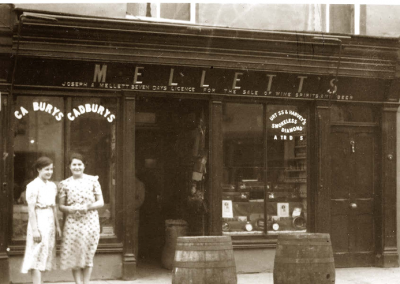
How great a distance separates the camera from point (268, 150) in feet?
38.1

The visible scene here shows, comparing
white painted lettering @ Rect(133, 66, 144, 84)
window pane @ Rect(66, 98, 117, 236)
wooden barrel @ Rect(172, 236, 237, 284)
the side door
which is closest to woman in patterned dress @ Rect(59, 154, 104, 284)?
the side door

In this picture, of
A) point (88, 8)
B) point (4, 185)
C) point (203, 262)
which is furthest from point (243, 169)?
point (203, 262)

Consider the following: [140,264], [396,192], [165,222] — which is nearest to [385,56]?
[396,192]

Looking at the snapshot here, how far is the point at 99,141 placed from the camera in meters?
10.7

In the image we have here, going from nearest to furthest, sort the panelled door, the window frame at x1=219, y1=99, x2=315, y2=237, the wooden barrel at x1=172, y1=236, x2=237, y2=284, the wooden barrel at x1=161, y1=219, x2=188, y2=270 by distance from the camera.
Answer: the wooden barrel at x1=172, y1=236, x2=237, y2=284
the window frame at x1=219, y1=99, x2=315, y2=237
the wooden barrel at x1=161, y1=219, x2=188, y2=270
the panelled door

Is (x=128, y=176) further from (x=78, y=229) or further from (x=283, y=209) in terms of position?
(x=283, y=209)

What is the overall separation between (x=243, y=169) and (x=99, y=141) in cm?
242

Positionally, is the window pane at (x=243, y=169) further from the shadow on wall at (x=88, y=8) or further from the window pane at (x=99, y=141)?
the shadow on wall at (x=88, y=8)

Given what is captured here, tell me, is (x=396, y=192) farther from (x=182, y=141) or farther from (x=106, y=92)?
(x=106, y=92)

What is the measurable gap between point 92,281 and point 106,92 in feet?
9.20

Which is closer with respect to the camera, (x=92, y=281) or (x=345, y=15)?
(x=92, y=281)

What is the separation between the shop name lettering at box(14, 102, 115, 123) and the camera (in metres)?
10.2

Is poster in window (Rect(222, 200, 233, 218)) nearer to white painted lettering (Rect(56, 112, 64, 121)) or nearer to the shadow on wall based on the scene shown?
white painted lettering (Rect(56, 112, 64, 121))

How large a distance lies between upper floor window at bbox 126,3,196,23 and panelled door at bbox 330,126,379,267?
3.14 metres
